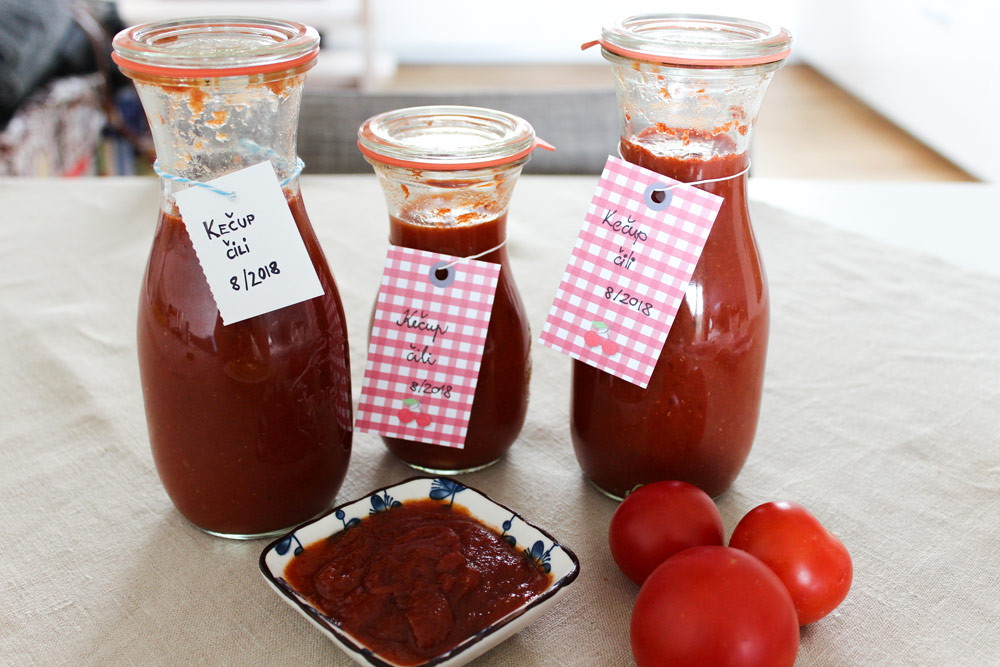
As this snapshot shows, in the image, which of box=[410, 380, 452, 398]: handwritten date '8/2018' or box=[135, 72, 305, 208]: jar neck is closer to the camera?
box=[135, 72, 305, 208]: jar neck

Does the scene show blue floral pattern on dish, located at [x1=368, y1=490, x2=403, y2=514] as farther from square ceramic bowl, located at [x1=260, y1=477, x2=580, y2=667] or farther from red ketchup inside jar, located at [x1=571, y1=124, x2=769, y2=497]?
red ketchup inside jar, located at [x1=571, y1=124, x2=769, y2=497]

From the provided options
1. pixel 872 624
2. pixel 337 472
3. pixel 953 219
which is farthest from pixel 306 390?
pixel 953 219

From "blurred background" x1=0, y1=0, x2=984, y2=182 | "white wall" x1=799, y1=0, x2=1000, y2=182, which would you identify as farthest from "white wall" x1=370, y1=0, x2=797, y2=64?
"white wall" x1=799, y1=0, x2=1000, y2=182

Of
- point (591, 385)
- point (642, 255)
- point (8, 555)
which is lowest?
point (8, 555)

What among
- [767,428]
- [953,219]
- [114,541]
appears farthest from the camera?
[953,219]

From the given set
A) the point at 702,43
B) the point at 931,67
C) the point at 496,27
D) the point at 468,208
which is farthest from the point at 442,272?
the point at 496,27

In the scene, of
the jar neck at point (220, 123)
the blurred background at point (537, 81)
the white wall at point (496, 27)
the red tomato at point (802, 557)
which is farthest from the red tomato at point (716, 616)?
the white wall at point (496, 27)

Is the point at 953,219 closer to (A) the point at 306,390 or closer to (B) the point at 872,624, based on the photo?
(B) the point at 872,624
